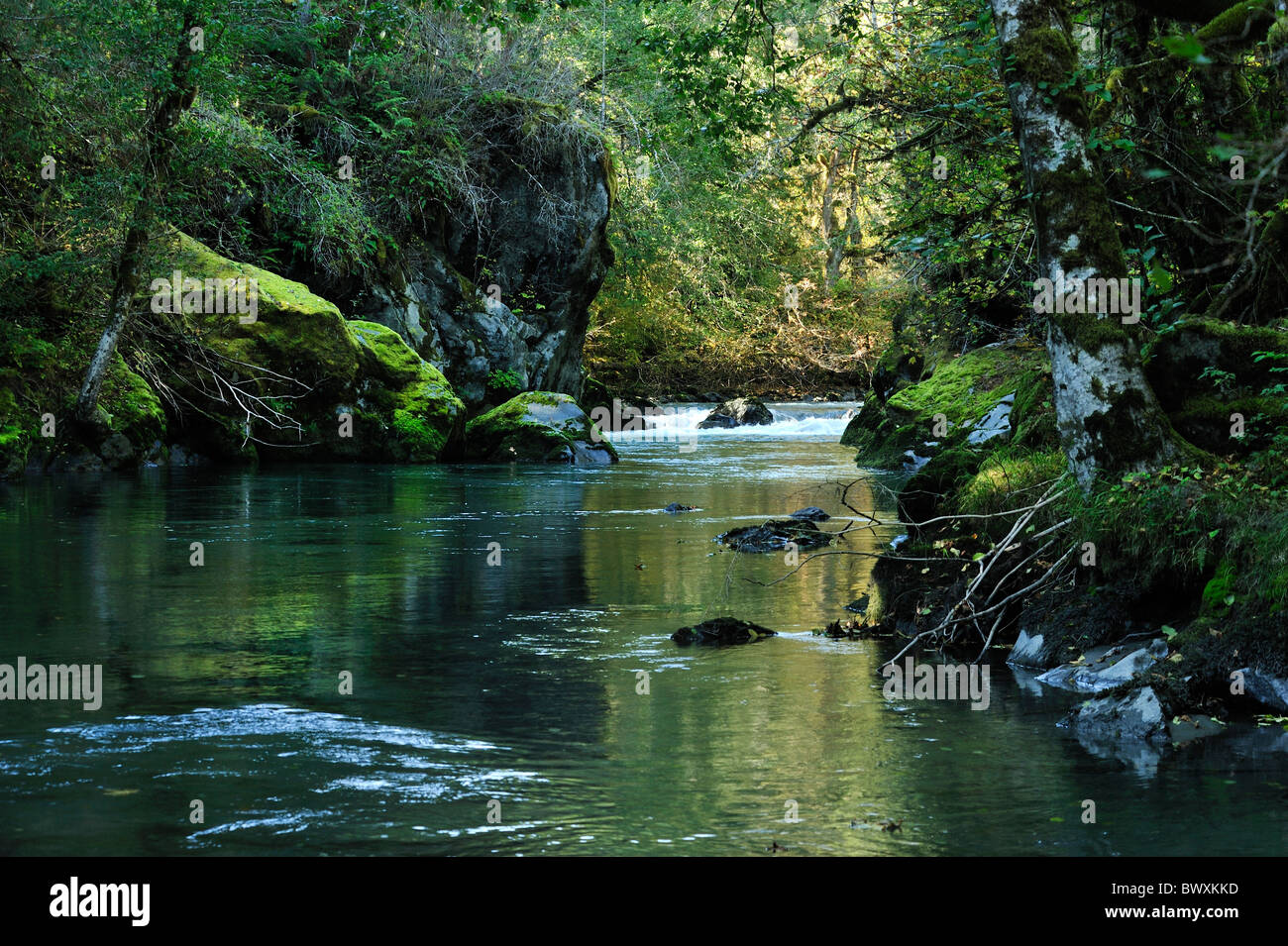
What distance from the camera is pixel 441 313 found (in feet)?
102

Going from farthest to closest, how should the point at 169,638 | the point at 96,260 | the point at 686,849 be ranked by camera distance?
the point at 96,260
the point at 169,638
the point at 686,849

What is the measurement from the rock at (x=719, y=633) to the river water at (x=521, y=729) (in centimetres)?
15

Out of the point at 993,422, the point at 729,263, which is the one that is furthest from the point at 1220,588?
the point at 729,263

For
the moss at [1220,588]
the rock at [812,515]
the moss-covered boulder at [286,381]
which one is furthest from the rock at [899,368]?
the moss at [1220,588]

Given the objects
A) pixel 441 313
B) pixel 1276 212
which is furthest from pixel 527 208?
pixel 1276 212

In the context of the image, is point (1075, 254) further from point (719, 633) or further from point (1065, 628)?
point (719, 633)

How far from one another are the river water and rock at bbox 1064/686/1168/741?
0.19 metres

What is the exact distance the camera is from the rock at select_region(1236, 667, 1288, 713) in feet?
22.2

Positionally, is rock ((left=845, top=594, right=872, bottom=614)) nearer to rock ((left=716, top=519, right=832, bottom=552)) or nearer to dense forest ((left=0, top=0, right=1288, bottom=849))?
dense forest ((left=0, top=0, right=1288, bottom=849))

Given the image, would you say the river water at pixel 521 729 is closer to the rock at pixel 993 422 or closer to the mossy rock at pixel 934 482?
the mossy rock at pixel 934 482

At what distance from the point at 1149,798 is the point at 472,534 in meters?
9.64

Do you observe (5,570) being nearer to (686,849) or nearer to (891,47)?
(686,849)

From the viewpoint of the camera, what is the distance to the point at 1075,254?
332 inches

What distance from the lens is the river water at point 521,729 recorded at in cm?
504
